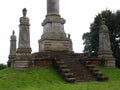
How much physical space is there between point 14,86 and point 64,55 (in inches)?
311

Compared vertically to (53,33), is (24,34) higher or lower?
lower

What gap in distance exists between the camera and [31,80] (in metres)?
18.0

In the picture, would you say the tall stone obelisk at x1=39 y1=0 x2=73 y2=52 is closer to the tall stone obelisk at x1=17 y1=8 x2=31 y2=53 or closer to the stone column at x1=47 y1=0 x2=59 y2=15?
the stone column at x1=47 y1=0 x2=59 y2=15

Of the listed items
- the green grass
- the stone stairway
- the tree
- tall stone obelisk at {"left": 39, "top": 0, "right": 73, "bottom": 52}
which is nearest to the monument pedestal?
tall stone obelisk at {"left": 39, "top": 0, "right": 73, "bottom": 52}

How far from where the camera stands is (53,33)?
2498 centimetres

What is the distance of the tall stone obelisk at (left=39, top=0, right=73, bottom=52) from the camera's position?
24.7m

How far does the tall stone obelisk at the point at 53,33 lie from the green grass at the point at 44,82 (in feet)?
12.6

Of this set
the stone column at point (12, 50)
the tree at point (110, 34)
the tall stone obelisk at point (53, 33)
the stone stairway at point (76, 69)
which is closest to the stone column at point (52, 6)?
the tall stone obelisk at point (53, 33)

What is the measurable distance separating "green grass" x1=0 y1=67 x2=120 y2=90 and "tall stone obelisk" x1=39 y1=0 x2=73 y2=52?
151 inches

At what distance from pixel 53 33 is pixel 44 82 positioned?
7.86m

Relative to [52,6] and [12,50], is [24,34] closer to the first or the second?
[52,6]

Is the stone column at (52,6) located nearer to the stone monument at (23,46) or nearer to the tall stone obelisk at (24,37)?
the stone monument at (23,46)

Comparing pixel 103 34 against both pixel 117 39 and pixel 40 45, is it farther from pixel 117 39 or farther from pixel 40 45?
pixel 117 39

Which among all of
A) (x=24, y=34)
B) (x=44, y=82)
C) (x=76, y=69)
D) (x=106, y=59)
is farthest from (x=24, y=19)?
(x=106, y=59)
